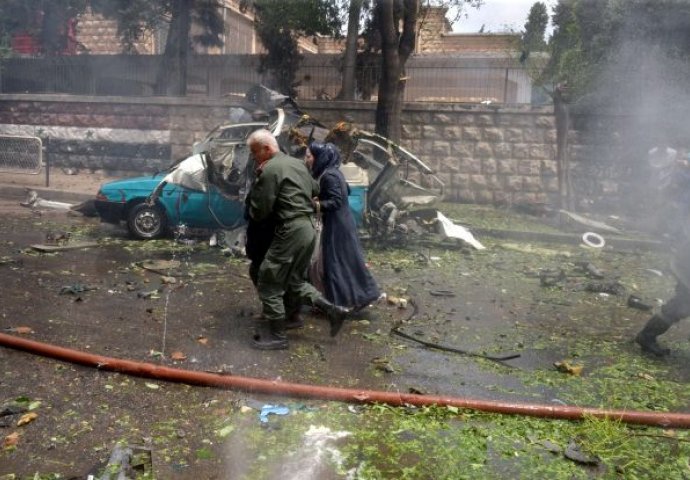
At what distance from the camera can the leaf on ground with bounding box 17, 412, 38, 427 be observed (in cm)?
380

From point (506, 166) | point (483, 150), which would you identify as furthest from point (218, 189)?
point (506, 166)

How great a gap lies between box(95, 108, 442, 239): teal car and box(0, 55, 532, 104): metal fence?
24.1ft

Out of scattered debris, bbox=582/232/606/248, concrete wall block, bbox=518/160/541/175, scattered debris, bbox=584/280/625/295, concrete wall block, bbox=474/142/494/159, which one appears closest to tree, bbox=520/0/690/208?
concrete wall block, bbox=518/160/541/175

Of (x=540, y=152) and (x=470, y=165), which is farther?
(x=470, y=165)

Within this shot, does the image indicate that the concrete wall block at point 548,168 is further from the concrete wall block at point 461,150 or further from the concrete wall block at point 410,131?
the concrete wall block at point 410,131

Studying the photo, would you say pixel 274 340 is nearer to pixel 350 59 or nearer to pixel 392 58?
pixel 392 58

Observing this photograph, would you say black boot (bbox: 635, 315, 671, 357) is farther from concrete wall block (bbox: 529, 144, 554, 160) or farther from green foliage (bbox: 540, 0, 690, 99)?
concrete wall block (bbox: 529, 144, 554, 160)

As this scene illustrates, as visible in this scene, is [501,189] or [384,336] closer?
[384,336]

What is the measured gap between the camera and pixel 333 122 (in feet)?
50.5

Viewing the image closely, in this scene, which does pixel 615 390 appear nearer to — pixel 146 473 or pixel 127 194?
pixel 146 473

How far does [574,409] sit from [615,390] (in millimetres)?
865

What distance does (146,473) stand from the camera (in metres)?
3.35

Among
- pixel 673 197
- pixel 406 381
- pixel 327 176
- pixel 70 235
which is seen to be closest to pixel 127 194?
pixel 70 235

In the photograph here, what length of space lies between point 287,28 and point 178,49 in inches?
125
